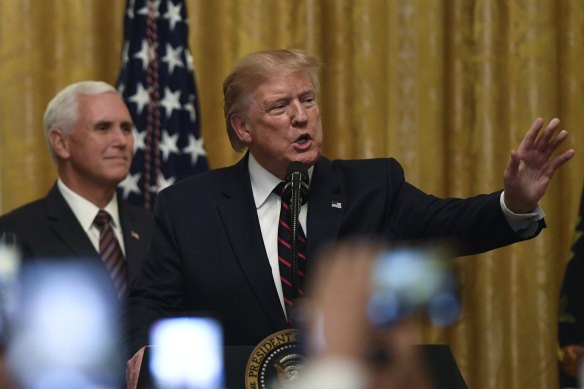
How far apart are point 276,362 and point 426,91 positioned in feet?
10.2

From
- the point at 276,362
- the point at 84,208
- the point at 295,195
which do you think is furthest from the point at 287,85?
the point at 84,208

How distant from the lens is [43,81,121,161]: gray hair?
12.6ft

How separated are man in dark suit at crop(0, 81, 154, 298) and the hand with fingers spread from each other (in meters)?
2.06

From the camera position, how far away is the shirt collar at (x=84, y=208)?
3652mm

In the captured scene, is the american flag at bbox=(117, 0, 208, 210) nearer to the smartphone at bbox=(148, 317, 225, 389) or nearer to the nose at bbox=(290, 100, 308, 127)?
the nose at bbox=(290, 100, 308, 127)

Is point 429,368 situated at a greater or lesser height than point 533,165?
lesser

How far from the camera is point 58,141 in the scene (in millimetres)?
3881

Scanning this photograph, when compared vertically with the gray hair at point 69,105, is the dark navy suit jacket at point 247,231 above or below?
below

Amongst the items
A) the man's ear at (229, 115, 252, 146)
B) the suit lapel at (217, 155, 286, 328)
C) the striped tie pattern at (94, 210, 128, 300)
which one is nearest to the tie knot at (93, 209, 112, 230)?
the striped tie pattern at (94, 210, 128, 300)

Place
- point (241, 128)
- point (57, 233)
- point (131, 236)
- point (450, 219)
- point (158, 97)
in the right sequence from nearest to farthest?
1. point (450, 219)
2. point (241, 128)
3. point (57, 233)
4. point (131, 236)
5. point (158, 97)

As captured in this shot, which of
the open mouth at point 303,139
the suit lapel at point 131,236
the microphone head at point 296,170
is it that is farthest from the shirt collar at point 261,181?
the suit lapel at point 131,236

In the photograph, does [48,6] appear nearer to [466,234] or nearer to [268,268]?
[268,268]

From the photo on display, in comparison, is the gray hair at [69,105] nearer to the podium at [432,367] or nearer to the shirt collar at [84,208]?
the shirt collar at [84,208]

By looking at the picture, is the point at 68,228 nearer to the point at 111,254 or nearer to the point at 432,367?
the point at 111,254
